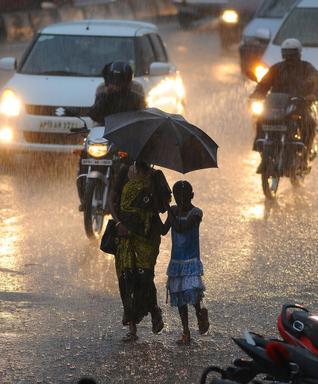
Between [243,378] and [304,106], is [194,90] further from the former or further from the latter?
[243,378]

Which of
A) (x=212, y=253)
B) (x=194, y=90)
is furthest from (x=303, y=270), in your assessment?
(x=194, y=90)

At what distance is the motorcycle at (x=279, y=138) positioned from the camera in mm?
12891

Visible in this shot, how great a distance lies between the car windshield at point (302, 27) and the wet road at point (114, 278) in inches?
80.1

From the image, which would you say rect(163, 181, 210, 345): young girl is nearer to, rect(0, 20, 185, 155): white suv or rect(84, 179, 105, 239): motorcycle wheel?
rect(84, 179, 105, 239): motorcycle wheel

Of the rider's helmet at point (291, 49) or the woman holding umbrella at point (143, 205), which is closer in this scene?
the woman holding umbrella at point (143, 205)

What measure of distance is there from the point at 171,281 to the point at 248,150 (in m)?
8.83

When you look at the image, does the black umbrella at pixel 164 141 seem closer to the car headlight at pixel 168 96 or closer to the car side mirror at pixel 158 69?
the car side mirror at pixel 158 69

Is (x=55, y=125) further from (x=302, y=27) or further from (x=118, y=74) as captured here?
(x=302, y=27)

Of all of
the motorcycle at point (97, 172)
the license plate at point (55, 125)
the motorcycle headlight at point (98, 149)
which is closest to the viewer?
the motorcycle at point (97, 172)

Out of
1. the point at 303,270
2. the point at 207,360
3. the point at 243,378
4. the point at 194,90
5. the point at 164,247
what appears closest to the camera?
the point at 243,378

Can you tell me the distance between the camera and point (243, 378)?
5.77 m

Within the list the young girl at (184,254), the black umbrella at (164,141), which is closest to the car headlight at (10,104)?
the black umbrella at (164,141)

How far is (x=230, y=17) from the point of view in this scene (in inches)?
1166

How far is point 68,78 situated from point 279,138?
2.93 m
